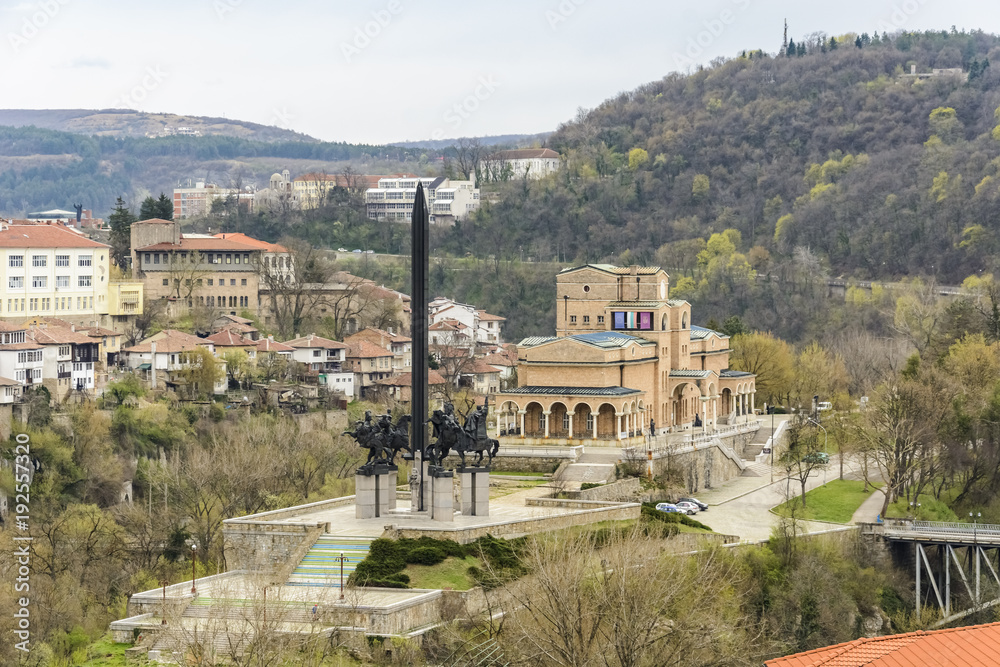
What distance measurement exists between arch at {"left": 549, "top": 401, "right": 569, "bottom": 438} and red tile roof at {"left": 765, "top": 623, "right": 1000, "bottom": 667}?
39686 millimetres

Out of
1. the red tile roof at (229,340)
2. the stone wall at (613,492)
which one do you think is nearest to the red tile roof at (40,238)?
the red tile roof at (229,340)

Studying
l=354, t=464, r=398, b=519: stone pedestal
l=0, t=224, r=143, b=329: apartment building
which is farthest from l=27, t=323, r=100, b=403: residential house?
l=354, t=464, r=398, b=519: stone pedestal

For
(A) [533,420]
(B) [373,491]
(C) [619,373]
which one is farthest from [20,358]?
(B) [373,491]

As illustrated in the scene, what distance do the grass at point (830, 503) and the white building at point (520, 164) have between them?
10858cm

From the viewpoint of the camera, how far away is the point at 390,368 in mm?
104625

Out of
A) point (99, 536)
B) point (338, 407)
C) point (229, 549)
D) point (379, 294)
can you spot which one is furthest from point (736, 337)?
point (229, 549)

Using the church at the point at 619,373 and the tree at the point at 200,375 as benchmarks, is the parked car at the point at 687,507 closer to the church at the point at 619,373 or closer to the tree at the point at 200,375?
the church at the point at 619,373

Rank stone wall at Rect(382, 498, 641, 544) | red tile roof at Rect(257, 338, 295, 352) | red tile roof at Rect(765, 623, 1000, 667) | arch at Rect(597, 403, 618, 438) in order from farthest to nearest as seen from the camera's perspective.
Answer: red tile roof at Rect(257, 338, 295, 352) → arch at Rect(597, 403, 618, 438) → stone wall at Rect(382, 498, 641, 544) → red tile roof at Rect(765, 623, 1000, 667)

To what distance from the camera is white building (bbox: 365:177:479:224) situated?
168m

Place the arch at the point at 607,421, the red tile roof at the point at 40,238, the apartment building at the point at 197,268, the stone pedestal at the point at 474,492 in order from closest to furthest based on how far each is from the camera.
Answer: the stone pedestal at the point at 474,492
the arch at the point at 607,421
the red tile roof at the point at 40,238
the apartment building at the point at 197,268

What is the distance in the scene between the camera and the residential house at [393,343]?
106500 millimetres

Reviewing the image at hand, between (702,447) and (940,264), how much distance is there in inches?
3015

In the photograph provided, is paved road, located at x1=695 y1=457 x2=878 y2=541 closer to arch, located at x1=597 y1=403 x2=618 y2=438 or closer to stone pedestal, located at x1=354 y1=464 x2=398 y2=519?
arch, located at x1=597 y1=403 x2=618 y2=438

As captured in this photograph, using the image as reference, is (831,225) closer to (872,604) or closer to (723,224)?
(723,224)
